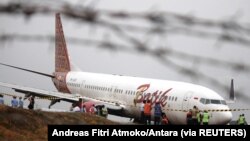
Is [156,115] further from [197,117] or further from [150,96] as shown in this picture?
[150,96]

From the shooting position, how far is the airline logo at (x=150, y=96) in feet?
96.6

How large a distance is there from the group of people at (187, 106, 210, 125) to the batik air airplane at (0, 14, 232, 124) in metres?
0.78

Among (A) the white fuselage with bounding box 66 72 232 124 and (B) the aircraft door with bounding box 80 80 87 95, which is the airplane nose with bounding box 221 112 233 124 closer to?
(A) the white fuselage with bounding box 66 72 232 124

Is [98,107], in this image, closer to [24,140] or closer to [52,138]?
[24,140]

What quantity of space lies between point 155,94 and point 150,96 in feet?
1.64

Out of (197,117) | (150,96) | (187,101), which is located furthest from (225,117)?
(150,96)

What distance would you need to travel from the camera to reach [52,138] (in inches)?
537

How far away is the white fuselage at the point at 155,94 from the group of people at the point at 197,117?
0.80 m

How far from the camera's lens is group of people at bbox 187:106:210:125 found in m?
24.3

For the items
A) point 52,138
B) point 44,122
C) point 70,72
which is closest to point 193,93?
point 44,122

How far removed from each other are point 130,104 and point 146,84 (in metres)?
1.95

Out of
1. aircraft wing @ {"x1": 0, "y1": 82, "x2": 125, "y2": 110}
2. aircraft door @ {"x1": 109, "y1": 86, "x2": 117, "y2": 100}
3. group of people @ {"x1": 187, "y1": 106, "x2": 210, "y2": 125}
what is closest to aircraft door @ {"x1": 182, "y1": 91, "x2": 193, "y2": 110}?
group of people @ {"x1": 187, "y1": 106, "x2": 210, "y2": 125}

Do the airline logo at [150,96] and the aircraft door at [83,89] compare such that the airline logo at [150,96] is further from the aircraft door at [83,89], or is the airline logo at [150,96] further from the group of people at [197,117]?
the aircraft door at [83,89]

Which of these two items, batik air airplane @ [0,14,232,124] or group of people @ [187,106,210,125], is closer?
group of people @ [187,106,210,125]
